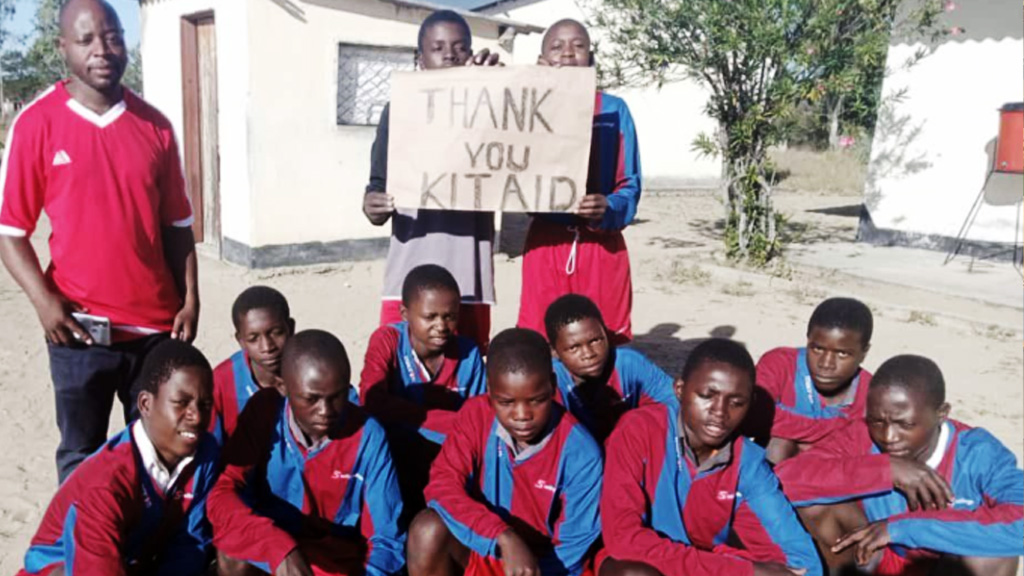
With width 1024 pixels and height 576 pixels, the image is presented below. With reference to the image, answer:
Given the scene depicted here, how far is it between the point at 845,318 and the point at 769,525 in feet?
3.00

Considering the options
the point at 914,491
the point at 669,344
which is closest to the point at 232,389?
the point at 914,491

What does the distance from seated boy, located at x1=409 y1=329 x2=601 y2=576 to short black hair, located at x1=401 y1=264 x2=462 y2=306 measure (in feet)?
1.62

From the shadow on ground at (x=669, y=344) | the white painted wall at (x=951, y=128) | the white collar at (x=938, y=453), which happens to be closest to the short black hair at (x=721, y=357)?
the white collar at (x=938, y=453)

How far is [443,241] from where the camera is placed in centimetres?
351

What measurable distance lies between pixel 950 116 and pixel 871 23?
2.49 m

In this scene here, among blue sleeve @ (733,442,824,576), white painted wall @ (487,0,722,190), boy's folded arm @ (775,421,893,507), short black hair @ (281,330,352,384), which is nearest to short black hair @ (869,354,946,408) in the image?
boy's folded arm @ (775,421,893,507)

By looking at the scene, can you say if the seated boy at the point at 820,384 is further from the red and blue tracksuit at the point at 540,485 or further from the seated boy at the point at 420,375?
the seated boy at the point at 420,375

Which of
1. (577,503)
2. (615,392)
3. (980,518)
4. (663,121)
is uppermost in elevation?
(663,121)

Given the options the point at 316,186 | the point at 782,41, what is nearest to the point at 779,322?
the point at 782,41

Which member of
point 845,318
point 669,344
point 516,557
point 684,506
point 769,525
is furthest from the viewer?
point 669,344

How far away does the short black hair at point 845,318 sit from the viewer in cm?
306

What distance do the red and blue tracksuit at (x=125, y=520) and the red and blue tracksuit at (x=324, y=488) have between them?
112 millimetres

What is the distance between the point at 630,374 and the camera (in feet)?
10.4

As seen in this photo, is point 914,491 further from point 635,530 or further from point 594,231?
point 594,231
